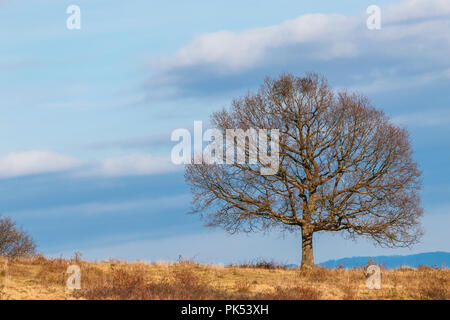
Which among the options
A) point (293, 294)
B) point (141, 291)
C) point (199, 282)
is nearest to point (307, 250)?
point (199, 282)

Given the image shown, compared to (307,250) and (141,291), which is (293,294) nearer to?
(141,291)

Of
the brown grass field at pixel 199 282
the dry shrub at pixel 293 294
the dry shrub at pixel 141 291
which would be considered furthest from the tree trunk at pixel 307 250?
the dry shrub at pixel 141 291

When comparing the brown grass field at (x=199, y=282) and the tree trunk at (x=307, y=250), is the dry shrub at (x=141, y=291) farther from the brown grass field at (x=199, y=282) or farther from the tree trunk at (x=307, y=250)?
the tree trunk at (x=307, y=250)

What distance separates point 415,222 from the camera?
31906 mm

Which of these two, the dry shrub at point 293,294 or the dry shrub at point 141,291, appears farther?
the dry shrub at point 293,294

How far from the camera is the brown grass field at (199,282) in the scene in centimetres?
1911

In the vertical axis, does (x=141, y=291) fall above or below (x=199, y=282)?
below

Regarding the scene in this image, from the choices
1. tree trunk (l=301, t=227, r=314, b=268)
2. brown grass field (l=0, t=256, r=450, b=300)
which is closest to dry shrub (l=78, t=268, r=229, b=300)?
brown grass field (l=0, t=256, r=450, b=300)

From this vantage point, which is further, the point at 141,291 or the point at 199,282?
the point at 199,282

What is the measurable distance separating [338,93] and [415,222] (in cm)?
800

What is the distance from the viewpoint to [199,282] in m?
23.0

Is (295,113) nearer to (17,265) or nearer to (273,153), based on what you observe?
(273,153)
